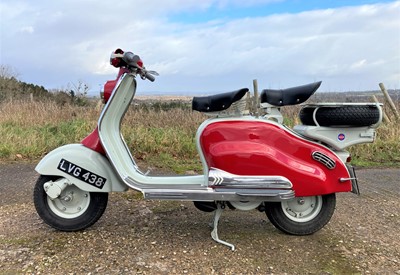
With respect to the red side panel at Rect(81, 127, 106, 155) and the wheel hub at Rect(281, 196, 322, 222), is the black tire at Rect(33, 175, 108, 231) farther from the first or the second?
the wheel hub at Rect(281, 196, 322, 222)

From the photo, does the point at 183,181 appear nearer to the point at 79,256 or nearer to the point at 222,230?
the point at 222,230

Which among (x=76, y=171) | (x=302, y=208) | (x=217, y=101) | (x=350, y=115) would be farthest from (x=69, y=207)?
(x=350, y=115)

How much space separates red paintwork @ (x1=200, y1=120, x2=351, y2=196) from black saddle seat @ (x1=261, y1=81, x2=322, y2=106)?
202 mm

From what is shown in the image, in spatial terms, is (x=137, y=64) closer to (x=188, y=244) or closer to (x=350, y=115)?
(x=188, y=244)

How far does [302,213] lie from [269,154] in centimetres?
68

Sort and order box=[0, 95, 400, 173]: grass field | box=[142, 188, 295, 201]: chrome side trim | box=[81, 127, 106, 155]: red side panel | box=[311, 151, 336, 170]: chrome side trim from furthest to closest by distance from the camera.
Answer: box=[0, 95, 400, 173]: grass field
box=[81, 127, 106, 155]: red side panel
box=[311, 151, 336, 170]: chrome side trim
box=[142, 188, 295, 201]: chrome side trim

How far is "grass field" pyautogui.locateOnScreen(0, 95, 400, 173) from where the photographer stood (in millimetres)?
6410

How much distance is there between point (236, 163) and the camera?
9.62ft

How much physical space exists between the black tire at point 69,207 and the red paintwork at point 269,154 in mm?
1083

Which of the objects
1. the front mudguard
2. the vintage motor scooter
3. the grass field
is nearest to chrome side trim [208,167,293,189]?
the vintage motor scooter

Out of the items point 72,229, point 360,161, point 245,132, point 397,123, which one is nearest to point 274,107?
point 245,132

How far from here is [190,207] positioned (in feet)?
13.3

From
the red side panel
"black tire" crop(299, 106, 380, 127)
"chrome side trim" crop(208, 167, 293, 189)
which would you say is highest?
Result: "black tire" crop(299, 106, 380, 127)

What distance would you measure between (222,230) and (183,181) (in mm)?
631
